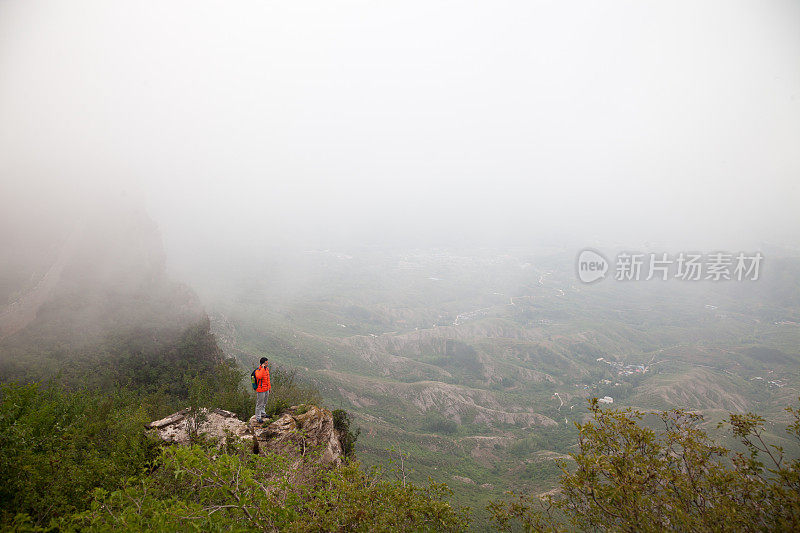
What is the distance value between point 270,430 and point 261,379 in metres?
4.28

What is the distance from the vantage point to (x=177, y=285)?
8750cm

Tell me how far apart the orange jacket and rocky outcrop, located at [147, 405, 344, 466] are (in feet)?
10.2

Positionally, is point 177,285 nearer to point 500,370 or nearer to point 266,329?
point 266,329

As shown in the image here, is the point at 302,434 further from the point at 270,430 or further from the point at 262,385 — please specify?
the point at 262,385

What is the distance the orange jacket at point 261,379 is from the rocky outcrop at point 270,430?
3.10 m

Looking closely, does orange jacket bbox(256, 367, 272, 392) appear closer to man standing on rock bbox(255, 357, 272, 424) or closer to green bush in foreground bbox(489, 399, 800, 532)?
man standing on rock bbox(255, 357, 272, 424)

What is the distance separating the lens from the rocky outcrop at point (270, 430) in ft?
67.0

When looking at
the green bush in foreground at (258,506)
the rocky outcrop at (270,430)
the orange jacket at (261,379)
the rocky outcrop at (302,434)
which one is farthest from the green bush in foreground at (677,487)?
the orange jacket at (261,379)

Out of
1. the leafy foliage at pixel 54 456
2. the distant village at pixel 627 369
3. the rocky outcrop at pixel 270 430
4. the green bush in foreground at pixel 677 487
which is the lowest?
the distant village at pixel 627 369

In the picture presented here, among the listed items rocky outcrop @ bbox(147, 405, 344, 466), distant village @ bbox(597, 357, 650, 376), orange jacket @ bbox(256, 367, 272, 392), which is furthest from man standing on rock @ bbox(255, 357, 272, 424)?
distant village @ bbox(597, 357, 650, 376)

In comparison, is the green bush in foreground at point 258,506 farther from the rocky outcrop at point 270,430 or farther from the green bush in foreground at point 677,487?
the rocky outcrop at point 270,430

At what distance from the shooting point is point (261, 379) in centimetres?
1964

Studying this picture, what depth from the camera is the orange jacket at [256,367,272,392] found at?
19.4 metres

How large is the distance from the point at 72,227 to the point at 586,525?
11929 cm
